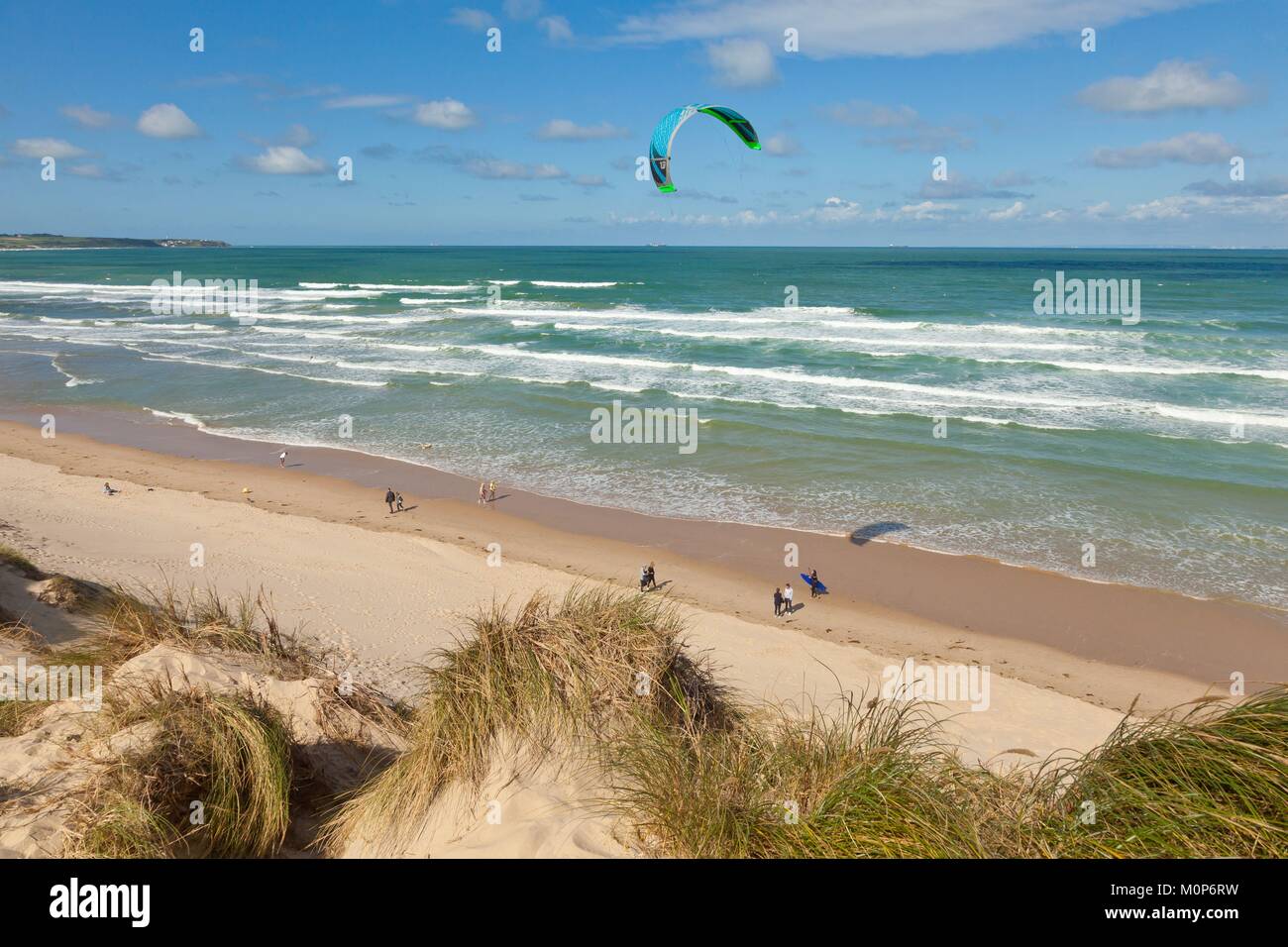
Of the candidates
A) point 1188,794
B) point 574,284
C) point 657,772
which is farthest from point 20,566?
point 574,284

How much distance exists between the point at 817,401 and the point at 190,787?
26.8 meters

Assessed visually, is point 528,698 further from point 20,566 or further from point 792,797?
point 20,566

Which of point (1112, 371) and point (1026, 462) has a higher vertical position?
point (1112, 371)

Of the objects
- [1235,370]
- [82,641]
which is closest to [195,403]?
[82,641]

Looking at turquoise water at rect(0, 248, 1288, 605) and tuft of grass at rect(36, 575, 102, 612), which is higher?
turquoise water at rect(0, 248, 1288, 605)

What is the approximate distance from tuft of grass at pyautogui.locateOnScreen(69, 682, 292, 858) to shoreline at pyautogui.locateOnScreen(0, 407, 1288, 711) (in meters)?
10.4

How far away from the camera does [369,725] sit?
5.75 m

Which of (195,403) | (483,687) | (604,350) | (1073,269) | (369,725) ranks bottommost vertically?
(369,725)

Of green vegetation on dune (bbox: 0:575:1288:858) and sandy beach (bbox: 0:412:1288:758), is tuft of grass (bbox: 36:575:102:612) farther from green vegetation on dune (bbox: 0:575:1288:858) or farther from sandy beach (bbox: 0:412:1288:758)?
green vegetation on dune (bbox: 0:575:1288:858)

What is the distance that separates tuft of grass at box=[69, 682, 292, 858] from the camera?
144 inches

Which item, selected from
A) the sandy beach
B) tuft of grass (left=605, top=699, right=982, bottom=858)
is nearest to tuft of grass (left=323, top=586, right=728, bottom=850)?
tuft of grass (left=605, top=699, right=982, bottom=858)

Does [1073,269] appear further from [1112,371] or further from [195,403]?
[195,403]

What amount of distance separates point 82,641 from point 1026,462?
70.6 ft
